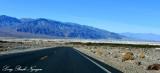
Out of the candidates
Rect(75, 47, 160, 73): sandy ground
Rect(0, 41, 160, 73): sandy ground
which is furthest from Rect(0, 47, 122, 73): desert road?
Rect(0, 41, 160, 73): sandy ground

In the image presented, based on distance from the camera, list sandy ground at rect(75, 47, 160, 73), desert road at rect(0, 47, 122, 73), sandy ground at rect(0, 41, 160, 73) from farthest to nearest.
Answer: sandy ground at rect(0, 41, 160, 73), sandy ground at rect(75, 47, 160, 73), desert road at rect(0, 47, 122, 73)

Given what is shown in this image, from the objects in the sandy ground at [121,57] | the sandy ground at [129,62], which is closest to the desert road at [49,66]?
the sandy ground at [129,62]

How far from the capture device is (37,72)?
14094 mm

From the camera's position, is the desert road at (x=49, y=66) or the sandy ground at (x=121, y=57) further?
the sandy ground at (x=121, y=57)

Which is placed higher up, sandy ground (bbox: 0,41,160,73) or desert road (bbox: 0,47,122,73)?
desert road (bbox: 0,47,122,73)

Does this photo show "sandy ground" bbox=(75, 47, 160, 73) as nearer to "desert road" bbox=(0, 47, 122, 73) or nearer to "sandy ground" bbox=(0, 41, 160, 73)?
"sandy ground" bbox=(0, 41, 160, 73)

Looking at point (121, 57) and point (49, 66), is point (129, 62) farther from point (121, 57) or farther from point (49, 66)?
point (49, 66)

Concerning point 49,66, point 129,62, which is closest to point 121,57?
point 129,62

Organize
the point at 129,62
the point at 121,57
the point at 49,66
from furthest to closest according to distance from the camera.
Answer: the point at 121,57 < the point at 129,62 < the point at 49,66

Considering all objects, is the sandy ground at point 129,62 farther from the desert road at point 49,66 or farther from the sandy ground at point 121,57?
the desert road at point 49,66

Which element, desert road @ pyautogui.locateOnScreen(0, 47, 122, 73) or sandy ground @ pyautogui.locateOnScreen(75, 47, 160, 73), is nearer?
desert road @ pyautogui.locateOnScreen(0, 47, 122, 73)

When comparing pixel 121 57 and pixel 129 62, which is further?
pixel 121 57

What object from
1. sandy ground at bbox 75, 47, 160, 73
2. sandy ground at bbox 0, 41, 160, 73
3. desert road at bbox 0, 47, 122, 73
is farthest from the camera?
sandy ground at bbox 0, 41, 160, 73

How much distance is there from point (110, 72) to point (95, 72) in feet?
3.05
